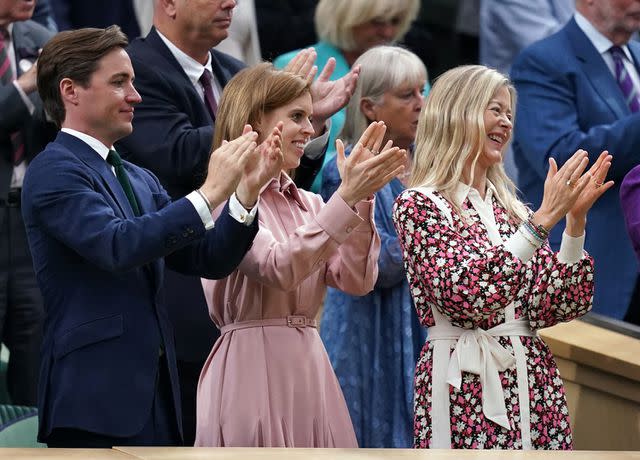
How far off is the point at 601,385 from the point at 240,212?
5.22 feet

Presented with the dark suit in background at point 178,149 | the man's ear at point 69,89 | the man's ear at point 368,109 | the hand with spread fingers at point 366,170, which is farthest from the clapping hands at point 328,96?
the man's ear at point 69,89

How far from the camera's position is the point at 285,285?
12.3 feet

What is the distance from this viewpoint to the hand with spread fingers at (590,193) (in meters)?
3.90

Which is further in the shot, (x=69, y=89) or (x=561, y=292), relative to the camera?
(x=561, y=292)

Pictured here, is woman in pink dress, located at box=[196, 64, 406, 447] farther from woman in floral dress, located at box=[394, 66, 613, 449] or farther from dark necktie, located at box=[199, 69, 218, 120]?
dark necktie, located at box=[199, 69, 218, 120]

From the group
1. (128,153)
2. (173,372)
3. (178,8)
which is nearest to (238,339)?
(173,372)

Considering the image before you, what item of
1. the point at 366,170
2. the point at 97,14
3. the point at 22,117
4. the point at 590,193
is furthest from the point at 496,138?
the point at 97,14

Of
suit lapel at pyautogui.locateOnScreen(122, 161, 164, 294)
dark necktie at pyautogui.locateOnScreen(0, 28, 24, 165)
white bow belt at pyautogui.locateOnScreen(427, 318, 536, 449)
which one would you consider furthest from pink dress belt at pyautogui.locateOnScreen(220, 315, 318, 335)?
dark necktie at pyautogui.locateOnScreen(0, 28, 24, 165)

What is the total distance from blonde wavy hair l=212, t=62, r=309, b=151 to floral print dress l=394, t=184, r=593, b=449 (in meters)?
0.43

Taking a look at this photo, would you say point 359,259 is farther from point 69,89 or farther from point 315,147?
point 69,89

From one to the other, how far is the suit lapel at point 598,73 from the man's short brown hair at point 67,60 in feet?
7.66

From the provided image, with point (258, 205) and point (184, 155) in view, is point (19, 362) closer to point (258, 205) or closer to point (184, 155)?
point (184, 155)

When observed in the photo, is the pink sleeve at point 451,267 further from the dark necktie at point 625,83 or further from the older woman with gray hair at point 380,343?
the dark necktie at point 625,83

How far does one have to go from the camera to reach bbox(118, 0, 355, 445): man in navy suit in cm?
430
